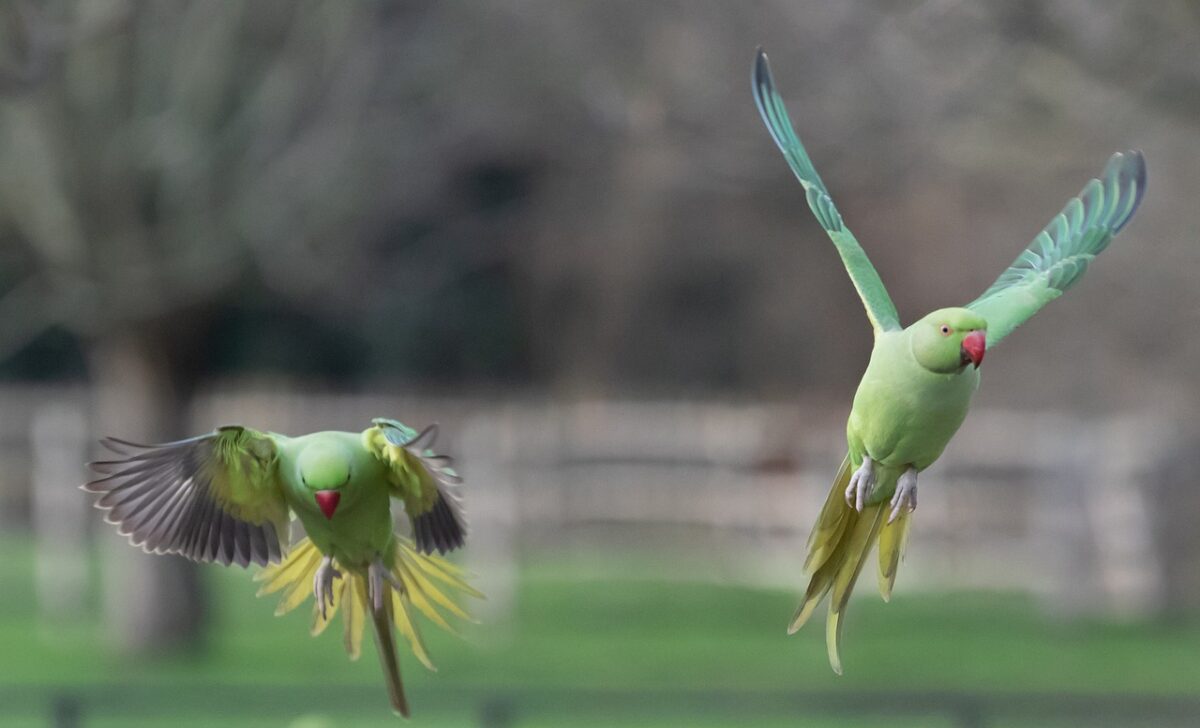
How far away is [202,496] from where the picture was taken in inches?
140

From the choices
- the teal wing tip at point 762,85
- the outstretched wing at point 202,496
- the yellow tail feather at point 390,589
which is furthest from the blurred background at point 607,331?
the teal wing tip at point 762,85

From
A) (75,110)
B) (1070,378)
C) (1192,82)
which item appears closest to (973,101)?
(1192,82)

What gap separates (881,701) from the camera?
702 cm

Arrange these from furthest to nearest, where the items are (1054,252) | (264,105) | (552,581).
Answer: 1. (552,581)
2. (264,105)
3. (1054,252)

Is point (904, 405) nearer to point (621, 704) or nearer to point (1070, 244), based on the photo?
point (1070, 244)

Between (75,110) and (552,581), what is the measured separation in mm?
8097

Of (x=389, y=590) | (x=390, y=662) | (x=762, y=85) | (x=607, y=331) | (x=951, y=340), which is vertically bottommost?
(x=390, y=662)

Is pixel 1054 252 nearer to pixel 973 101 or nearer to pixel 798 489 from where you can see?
pixel 973 101

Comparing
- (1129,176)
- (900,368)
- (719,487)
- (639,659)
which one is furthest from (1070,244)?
(719,487)

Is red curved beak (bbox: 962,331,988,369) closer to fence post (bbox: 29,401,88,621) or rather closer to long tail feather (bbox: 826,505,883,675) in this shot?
long tail feather (bbox: 826,505,883,675)

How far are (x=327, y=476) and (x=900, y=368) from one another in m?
1.07

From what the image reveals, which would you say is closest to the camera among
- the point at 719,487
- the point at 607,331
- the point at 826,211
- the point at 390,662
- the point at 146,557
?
the point at 390,662

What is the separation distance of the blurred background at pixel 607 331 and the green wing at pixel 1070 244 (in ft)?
11.3

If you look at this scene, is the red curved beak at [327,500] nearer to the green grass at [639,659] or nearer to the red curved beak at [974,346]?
the red curved beak at [974,346]
